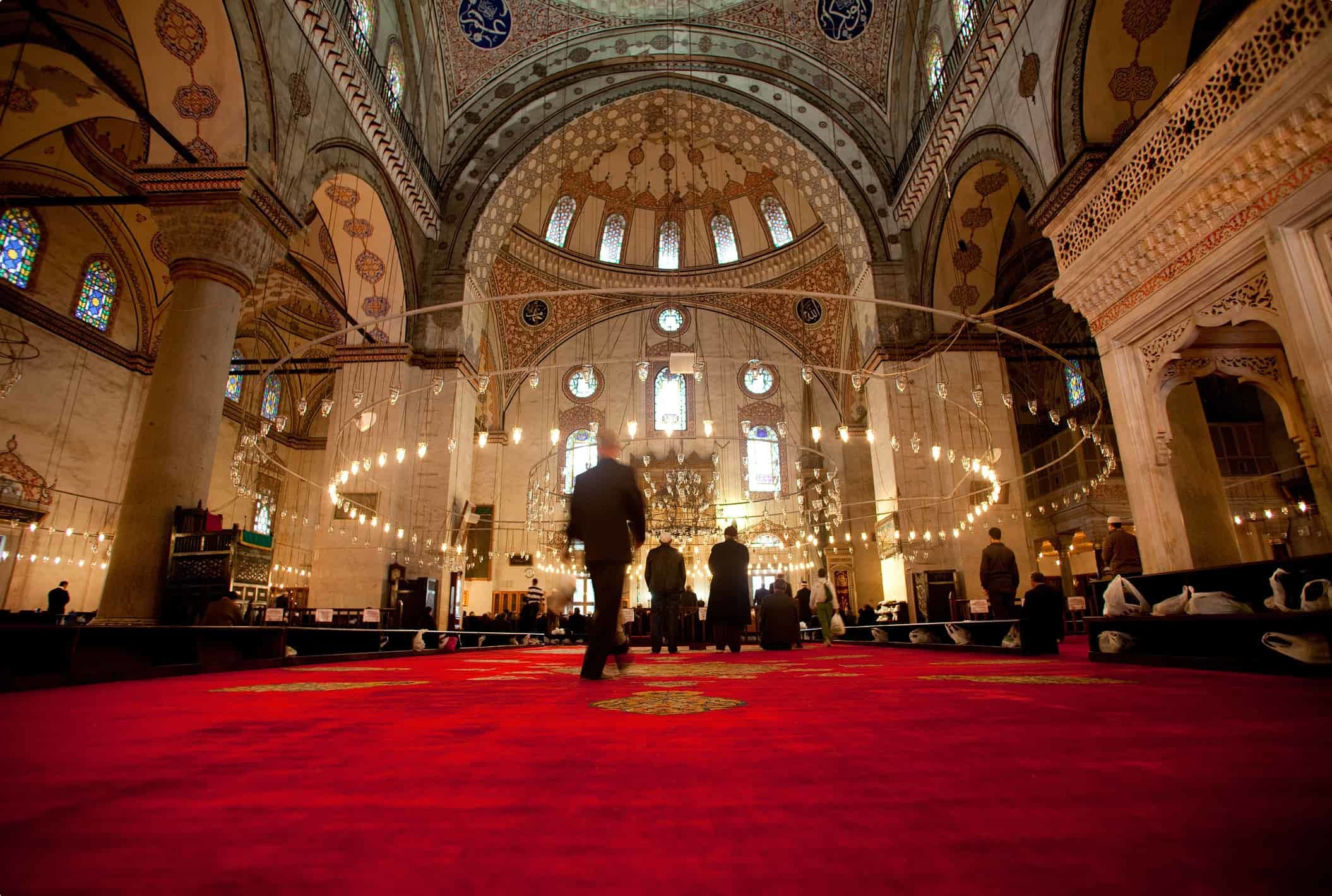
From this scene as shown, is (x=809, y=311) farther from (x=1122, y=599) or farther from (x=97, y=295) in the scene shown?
(x=97, y=295)

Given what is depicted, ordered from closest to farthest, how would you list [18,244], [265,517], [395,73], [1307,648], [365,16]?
1. [1307,648]
2. [365,16]
3. [18,244]
4. [395,73]
5. [265,517]

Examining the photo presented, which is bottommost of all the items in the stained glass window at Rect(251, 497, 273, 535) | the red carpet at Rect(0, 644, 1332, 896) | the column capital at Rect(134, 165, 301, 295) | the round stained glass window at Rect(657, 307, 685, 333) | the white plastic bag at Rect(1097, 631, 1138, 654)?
the red carpet at Rect(0, 644, 1332, 896)

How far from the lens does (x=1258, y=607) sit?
3.52 meters

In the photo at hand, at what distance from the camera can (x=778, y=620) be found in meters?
6.75

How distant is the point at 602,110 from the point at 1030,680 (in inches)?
530

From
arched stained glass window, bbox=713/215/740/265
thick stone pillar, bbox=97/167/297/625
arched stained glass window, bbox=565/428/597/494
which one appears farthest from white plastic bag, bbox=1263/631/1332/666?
arched stained glass window, bbox=713/215/740/265

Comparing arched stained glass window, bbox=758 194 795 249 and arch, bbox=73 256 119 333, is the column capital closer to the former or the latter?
arch, bbox=73 256 119 333

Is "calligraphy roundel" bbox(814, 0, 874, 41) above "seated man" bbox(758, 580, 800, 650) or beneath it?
above

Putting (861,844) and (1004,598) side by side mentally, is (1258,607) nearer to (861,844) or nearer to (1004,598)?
(1004,598)

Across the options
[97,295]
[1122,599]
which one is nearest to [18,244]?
[97,295]

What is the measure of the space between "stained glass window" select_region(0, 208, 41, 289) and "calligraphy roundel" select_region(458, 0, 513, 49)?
25.9 feet

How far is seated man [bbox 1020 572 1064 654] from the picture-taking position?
496cm

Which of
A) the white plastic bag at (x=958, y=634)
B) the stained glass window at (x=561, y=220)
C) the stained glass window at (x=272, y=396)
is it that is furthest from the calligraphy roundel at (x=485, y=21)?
the white plastic bag at (x=958, y=634)

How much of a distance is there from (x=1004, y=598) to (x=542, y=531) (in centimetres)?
1052
